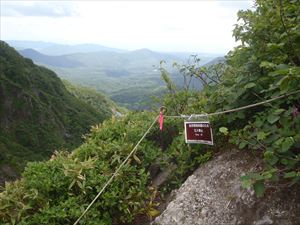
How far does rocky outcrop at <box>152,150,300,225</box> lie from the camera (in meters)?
3.96

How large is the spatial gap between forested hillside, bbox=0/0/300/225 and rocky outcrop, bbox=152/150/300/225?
9 cm

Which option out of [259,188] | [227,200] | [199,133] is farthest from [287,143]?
[199,133]

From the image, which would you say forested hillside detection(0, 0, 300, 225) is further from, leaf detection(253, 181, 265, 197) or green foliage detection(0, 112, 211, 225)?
leaf detection(253, 181, 265, 197)

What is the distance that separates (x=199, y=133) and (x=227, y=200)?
1.08m

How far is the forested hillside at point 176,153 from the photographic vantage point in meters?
4.37

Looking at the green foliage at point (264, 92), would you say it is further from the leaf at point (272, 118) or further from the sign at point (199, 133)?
the sign at point (199, 133)

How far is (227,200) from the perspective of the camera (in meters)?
4.33

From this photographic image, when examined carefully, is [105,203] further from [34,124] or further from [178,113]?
[34,124]

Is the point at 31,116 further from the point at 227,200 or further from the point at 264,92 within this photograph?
the point at 227,200

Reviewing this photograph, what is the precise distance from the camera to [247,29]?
17.4 ft

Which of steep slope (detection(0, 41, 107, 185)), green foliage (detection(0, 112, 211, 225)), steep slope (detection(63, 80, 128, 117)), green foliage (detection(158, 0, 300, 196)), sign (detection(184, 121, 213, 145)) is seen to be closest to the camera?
green foliage (detection(158, 0, 300, 196))

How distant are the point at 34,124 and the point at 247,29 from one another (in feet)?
354

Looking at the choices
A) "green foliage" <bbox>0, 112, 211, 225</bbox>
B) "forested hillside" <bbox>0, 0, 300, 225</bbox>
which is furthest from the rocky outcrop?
"green foliage" <bbox>0, 112, 211, 225</bbox>

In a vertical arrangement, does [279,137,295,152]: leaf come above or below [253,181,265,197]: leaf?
above
